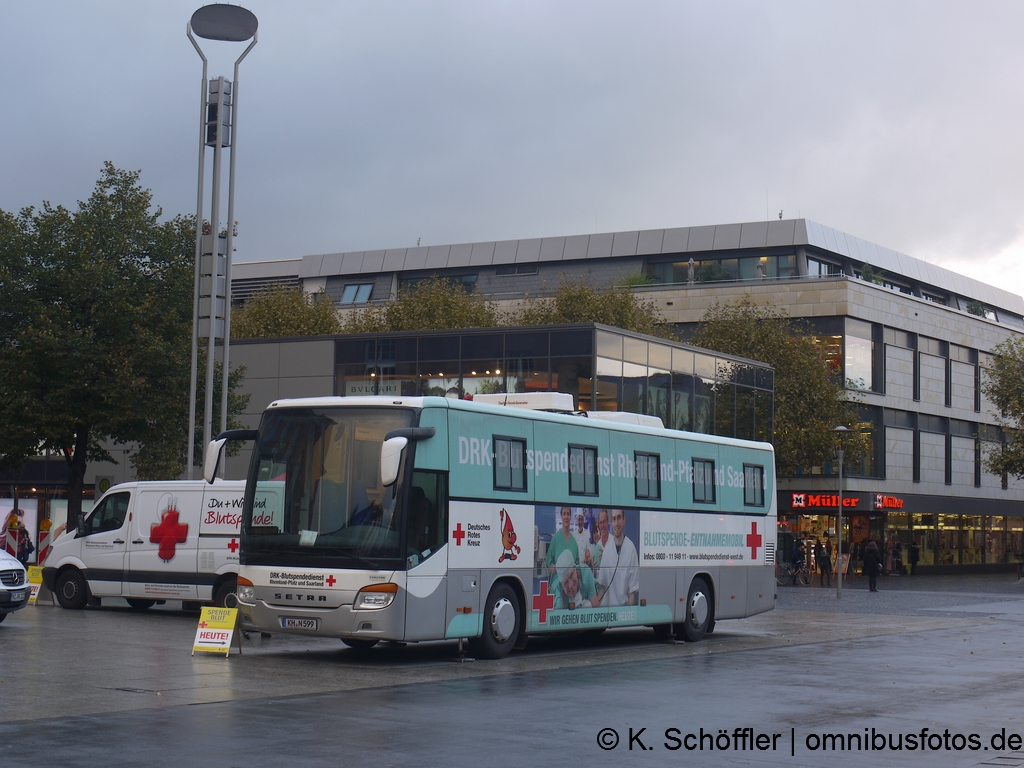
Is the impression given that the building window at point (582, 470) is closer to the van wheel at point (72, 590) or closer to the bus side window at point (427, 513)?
the bus side window at point (427, 513)

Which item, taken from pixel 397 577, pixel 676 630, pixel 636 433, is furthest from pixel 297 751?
pixel 676 630

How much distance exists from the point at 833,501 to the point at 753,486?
34.4m

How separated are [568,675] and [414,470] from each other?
9.81ft

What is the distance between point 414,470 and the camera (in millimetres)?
15641

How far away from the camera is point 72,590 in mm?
24266

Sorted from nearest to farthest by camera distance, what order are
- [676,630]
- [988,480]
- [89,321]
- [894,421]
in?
[676,630] < [89,321] < [894,421] < [988,480]

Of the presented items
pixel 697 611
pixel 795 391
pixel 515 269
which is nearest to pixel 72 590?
pixel 697 611

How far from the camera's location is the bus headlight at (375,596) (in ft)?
49.9

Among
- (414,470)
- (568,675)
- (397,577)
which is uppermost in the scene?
(414,470)

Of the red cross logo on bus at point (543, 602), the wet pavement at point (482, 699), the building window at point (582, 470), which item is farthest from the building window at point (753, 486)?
the red cross logo on bus at point (543, 602)

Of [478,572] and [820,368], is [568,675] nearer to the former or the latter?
[478,572]

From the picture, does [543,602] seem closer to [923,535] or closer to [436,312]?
[436,312]

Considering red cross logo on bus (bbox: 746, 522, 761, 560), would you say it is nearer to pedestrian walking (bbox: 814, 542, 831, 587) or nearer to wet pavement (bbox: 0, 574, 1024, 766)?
wet pavement (bbox: 0, 574, 1024, 766)

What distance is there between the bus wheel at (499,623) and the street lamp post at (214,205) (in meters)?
9.40
